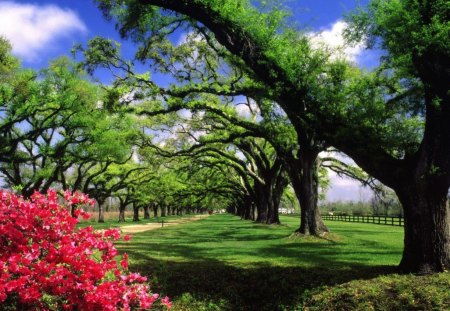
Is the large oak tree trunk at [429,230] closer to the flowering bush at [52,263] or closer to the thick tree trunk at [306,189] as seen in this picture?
the flowering bush at [52,263]

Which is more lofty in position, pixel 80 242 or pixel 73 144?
pixel 73 144

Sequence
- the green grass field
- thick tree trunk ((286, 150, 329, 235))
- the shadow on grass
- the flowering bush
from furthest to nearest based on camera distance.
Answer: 1. thick tree trunk ((286, 150, 329, 235))
2. the shadow on grass
3. the green grass field
4. the flowering bush

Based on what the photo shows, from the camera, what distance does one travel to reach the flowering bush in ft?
18.8

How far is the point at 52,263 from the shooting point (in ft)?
18.9

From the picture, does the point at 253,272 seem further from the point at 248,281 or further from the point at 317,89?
the point at 317,89

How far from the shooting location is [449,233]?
435 inches

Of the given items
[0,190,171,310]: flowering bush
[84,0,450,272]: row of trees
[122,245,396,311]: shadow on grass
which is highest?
[84,0,450,272]: row of trees

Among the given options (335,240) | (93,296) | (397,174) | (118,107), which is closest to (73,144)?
(118,107)

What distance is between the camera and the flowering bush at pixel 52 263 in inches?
225

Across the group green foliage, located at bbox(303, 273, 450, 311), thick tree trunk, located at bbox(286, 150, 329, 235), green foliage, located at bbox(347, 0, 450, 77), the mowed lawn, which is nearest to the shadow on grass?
the mowed lawn

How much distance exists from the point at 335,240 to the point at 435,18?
14.3 m

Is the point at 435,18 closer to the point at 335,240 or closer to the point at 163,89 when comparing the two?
the point at 163,89

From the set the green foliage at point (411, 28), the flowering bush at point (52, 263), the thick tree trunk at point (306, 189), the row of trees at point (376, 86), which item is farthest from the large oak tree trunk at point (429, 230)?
the thick tree trunk at point (306, 189)

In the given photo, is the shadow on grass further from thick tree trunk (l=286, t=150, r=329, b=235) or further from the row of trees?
thick tree trunk (l=286, t=150, r=329, b=235)
